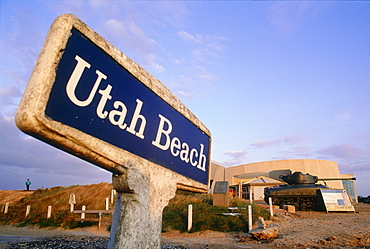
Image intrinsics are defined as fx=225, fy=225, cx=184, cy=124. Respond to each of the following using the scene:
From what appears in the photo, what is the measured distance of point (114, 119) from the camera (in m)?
1.59

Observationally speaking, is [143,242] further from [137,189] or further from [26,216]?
[26,216]

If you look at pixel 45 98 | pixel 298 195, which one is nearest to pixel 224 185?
pixel 298 195

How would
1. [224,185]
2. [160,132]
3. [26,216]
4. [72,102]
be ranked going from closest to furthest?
[72,102], [160,132], [224,185], [26,216]

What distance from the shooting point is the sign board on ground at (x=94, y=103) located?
4.00ft

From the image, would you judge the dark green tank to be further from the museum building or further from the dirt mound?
the dirt mound

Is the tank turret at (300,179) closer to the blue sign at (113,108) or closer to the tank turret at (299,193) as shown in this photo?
the tank turret at (299,193)

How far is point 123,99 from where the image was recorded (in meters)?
1.68

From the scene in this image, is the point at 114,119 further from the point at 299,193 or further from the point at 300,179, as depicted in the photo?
the point at 300,179

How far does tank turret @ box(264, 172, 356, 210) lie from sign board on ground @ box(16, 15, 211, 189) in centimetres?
1591

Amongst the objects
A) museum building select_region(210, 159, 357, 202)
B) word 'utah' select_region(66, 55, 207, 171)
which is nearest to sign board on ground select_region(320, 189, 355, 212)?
museum building select_region(210, 159, 357, 202)

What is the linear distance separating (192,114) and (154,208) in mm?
1167

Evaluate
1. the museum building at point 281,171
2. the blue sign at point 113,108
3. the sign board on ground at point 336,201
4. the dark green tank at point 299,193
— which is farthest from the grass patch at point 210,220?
the museum building at point 281,171

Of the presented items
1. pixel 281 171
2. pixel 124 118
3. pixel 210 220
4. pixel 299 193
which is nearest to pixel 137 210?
pixel 124 118

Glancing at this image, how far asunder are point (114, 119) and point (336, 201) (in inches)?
654
